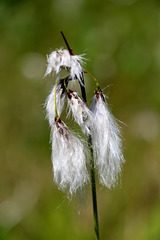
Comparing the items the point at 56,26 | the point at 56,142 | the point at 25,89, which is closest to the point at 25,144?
the point at 25,89

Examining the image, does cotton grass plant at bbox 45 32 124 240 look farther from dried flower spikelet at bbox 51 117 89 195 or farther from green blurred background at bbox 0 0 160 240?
green blurred background at bbox 0 0 160 240

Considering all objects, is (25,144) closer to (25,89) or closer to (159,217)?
(25,89)

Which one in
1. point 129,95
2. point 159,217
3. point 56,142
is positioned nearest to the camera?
point 56,142

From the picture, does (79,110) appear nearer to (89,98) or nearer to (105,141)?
(105,141)

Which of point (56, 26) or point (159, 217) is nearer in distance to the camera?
point (159, 217)

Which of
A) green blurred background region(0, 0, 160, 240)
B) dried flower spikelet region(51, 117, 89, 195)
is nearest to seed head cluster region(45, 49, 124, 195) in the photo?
dried flower spikelet region(51, 117, 89, 195)

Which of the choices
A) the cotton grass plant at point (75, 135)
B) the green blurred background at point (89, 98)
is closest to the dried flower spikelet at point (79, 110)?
the cotton grass plant at point (75, 135)

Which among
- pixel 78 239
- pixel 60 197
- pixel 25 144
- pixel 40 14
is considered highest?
pixel 40 14

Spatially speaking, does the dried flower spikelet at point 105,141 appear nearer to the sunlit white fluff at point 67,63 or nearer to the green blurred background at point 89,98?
the sunlit white fluff at point 67,63
